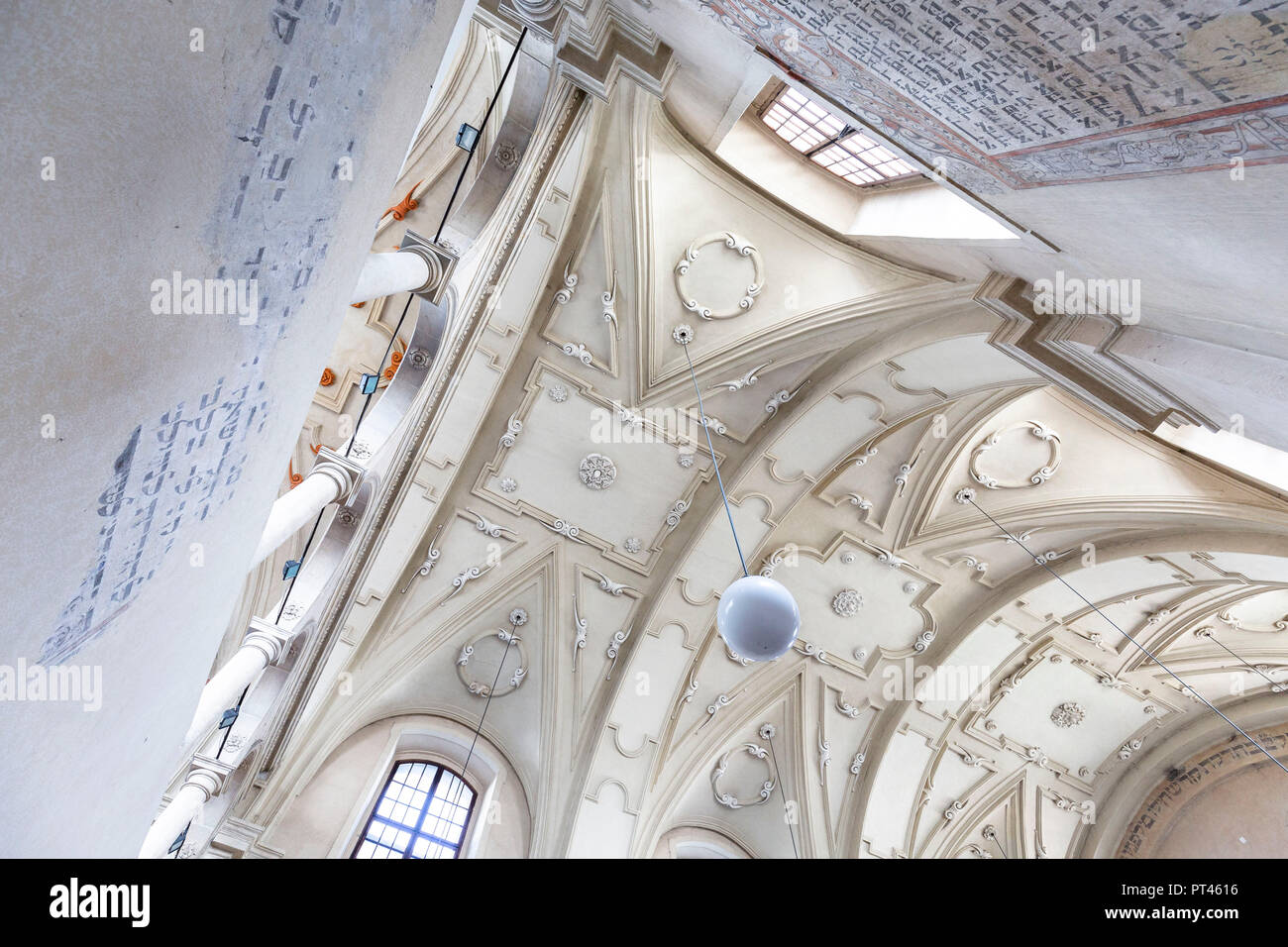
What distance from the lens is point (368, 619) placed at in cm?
928

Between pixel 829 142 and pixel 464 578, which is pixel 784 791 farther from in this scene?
pixel 829 142

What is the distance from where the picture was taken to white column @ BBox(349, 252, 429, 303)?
449 cm

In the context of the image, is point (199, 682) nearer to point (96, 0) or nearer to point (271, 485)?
point (271, 485)

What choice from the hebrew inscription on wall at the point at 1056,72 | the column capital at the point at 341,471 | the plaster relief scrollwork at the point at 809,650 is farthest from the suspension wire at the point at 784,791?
the hebrew inscription on wall at the point at 1056,72

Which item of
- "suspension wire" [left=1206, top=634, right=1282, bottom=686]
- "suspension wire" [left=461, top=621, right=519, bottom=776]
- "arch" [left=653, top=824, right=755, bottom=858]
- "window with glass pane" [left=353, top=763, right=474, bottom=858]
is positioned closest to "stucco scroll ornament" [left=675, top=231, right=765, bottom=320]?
"suspension wire" [left=461, top=621, right=519, bottom=776]

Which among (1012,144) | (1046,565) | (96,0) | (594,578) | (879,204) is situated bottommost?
(96,0)

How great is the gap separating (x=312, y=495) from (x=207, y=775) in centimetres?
277

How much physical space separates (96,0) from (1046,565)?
10744 mm

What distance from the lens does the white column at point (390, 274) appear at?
4492mm

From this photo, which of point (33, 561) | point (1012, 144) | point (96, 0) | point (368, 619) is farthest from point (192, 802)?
point (1012, 144)

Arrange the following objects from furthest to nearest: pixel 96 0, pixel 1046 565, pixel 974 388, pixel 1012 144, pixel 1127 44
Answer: pixel 1046 565, pixel 974 388, pixel 1012 144, pixel 1127 44, pixel 96 0

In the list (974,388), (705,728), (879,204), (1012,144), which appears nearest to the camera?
(1012,144)

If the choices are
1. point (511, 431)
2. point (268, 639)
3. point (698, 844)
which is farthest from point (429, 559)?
point (698, 844)

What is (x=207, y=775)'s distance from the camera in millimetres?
6535
